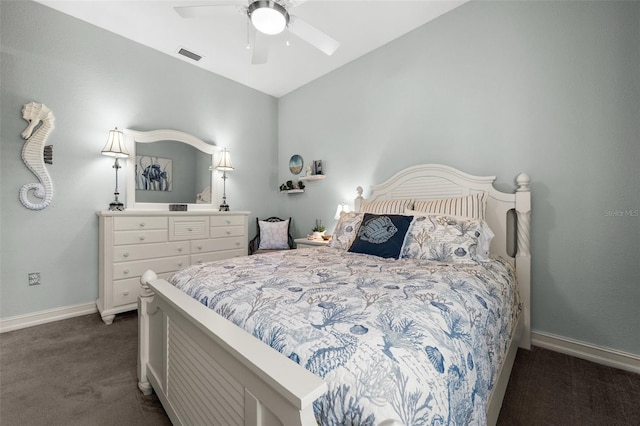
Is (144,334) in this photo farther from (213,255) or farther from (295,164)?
(295,164)

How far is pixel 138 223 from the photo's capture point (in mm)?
2637

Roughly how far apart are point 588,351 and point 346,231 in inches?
74.7

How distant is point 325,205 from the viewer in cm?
371

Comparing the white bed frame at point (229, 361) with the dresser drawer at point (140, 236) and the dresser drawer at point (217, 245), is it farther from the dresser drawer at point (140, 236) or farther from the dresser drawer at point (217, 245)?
the dresser drawer at point (217, 245)

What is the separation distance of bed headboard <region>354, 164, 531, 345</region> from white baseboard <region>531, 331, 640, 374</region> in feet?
0.46

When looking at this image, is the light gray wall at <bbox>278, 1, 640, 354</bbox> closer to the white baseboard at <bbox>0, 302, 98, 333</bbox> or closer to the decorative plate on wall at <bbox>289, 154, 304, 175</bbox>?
the decorative plate on wall at <bbox>289, 154, 304, 175</bbox>

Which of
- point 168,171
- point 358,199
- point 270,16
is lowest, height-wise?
point 358,199

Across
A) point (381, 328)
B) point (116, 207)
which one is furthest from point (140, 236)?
point (381, 328)

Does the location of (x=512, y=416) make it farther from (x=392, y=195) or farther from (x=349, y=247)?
(x=392, y=195)

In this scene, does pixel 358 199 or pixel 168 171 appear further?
pixel 168 171

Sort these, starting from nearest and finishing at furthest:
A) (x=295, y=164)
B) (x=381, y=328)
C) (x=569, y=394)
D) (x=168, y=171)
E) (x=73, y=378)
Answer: (x=381, y=328) → (x=569, y=394) → (x=73, y=378) → (x=168, y=171) → (x=295, y=164)

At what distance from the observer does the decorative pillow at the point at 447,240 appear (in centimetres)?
173

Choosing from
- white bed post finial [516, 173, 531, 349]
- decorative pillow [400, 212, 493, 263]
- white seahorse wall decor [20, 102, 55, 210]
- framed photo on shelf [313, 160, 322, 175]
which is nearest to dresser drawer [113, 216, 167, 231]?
white seahorse wall decor [20, 102, 55, 210]

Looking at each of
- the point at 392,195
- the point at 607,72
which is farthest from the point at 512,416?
the point at 607,72
